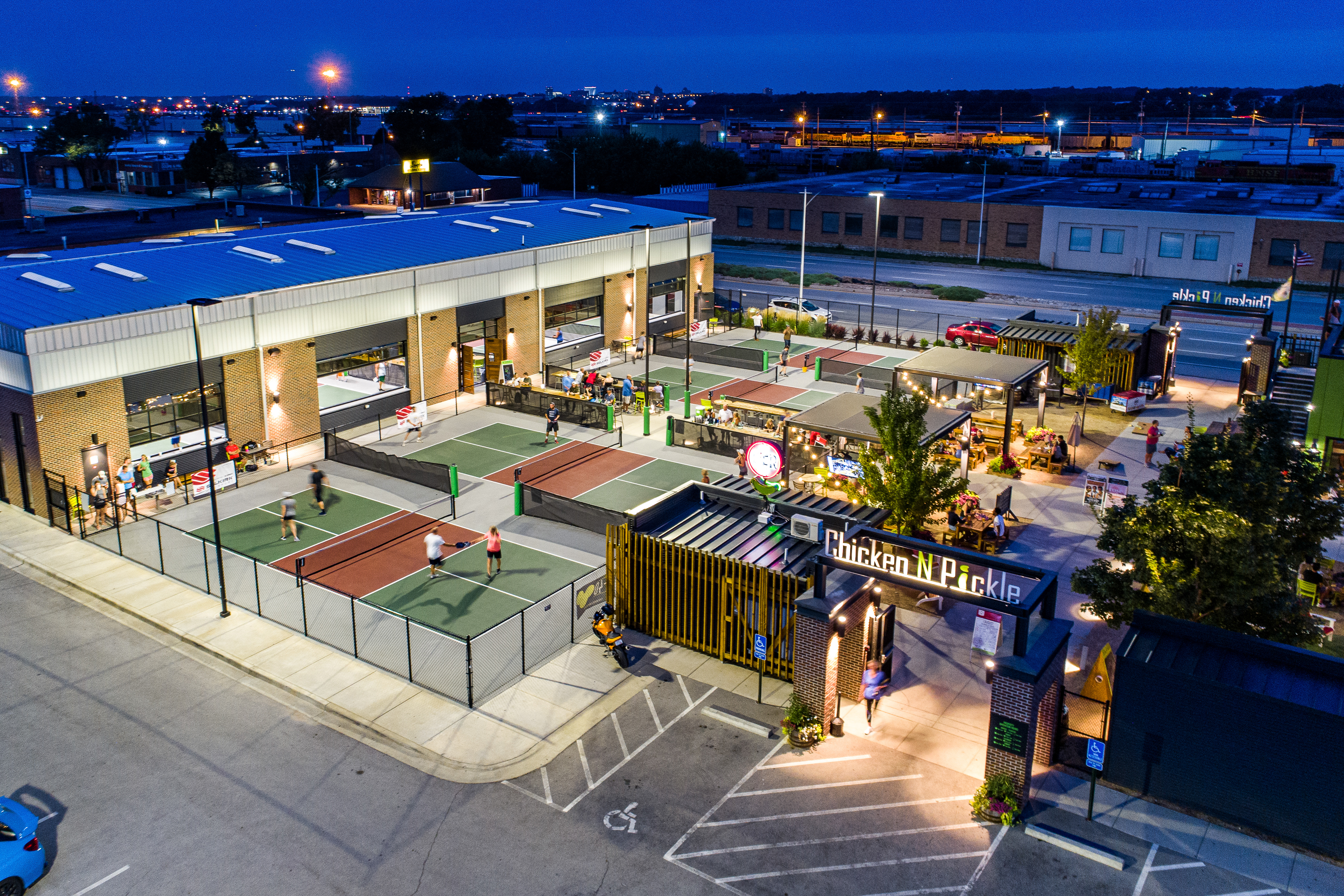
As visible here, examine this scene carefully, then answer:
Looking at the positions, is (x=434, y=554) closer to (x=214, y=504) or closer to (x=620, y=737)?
(x=214, y=504)

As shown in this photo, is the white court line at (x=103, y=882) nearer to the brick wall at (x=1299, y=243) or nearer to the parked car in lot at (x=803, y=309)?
the parked car in lot at (x=803, y=309)

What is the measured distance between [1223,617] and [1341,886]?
190 inches

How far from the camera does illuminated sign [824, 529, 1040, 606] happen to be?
57.3ft

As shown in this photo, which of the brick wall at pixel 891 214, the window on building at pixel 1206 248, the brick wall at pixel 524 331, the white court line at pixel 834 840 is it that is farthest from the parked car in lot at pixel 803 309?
the white court line at pixel 834 840

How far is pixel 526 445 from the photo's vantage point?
38438 mm

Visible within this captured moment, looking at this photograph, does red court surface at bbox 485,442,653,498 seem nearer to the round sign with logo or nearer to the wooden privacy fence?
the round sign with logo

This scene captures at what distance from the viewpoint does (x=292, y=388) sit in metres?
37.2

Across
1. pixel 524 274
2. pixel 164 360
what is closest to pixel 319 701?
pixel 164 360

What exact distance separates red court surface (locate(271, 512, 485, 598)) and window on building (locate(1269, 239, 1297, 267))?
6301cm

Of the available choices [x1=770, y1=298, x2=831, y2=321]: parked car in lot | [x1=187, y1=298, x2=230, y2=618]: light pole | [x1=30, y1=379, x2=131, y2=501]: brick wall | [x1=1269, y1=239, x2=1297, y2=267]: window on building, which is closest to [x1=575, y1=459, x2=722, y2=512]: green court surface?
[x1=187, y1=298, x2=230, y2=618]: light pole

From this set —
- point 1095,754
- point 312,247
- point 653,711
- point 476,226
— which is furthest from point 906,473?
point 476,226

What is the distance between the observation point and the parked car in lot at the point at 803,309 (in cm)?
5784

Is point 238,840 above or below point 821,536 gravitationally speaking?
below

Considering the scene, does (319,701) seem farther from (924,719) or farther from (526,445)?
(526,445)
